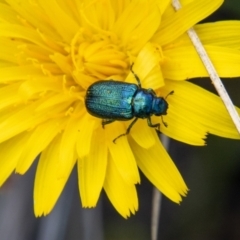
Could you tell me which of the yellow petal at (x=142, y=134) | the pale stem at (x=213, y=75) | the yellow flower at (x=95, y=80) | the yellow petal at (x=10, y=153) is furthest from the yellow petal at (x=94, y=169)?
the pale stem at (x=213, y=75)

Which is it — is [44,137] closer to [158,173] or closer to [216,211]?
[158,173]

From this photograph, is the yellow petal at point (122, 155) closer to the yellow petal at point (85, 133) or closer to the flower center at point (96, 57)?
the yellow petal at point (85, 133)

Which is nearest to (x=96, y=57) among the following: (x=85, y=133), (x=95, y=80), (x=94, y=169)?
(x=95, y=80)

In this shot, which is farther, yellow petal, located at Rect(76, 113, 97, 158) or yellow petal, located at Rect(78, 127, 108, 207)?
yellow petal, located at Rect(78, 127, 108, 207)

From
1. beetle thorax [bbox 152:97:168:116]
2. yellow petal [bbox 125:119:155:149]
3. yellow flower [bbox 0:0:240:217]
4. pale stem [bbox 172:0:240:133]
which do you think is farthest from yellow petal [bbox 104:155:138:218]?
pale stem [bbox 172:0:240:133]

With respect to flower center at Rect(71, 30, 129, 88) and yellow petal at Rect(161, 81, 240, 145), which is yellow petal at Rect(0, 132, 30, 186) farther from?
yellow petal at Rect(161, 81, 240, 145)

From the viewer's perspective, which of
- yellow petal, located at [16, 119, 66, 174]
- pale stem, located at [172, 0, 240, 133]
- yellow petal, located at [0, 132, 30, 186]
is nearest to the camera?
pale stem, located at [172, 0, 240, 133]
